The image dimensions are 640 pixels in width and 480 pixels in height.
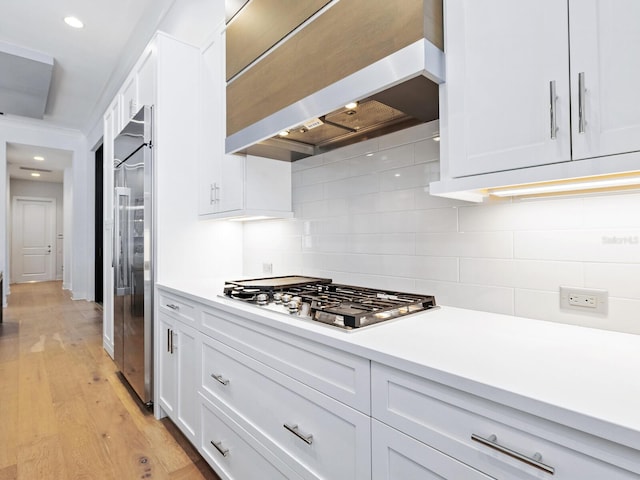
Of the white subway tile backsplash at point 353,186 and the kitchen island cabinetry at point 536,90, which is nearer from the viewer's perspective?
the kitchen island cabinetry at point 536,90

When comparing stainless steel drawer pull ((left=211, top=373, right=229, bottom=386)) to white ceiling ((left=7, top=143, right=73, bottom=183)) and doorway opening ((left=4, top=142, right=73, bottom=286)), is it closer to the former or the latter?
white ceiling ((left=7, top=143, right=73, bottom=183))

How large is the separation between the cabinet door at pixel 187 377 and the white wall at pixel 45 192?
34.7 feet

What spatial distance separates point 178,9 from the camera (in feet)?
9.95

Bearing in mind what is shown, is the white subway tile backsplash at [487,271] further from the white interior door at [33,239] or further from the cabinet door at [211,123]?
the white interior door at [33,239]

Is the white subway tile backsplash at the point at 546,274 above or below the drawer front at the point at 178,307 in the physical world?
above

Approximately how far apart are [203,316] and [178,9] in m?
2.73

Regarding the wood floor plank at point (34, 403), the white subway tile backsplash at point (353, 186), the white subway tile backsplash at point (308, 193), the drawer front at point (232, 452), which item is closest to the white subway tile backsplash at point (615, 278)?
the white subway tile backsplash at point (353, 186)

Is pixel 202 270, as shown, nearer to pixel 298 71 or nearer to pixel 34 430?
pixel 34 430

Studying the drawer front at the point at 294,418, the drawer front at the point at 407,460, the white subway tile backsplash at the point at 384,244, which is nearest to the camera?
the drawer front at the point at 407,460

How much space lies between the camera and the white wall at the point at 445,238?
1111 millimetres

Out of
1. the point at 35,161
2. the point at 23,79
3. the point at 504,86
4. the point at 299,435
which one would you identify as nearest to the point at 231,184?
the point at 299,435

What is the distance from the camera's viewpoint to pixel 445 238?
4.99 ft

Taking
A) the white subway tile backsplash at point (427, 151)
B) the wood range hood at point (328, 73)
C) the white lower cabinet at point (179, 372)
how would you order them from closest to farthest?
1. the wood range hood at point (328, 73)
2. the white subway tile backsplash at point (427, 151)
3. the white lower cabinet at point (179, 372)

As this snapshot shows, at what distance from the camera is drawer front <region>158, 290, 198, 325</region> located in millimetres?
1912
